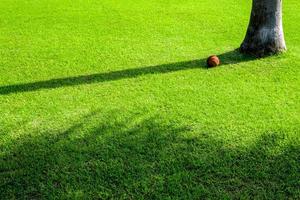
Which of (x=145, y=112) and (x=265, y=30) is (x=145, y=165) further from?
(x=265, y=30)

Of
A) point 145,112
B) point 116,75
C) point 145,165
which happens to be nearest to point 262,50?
point 116,75

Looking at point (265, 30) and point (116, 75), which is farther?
point (265, 30)

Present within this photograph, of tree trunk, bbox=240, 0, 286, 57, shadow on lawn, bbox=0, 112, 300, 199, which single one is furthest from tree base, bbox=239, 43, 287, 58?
shadow on lawn, bbox=0, 112, 300, 199

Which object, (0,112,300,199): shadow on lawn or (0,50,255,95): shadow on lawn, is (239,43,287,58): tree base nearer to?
(0,50,255,95): shadow on lawn

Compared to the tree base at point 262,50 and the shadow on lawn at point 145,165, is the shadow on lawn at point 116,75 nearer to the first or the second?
the tree base at point 262,50

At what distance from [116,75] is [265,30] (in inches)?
122

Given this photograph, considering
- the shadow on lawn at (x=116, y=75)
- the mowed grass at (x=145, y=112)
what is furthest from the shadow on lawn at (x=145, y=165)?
the shadow on lawn at (x=116, y=75)

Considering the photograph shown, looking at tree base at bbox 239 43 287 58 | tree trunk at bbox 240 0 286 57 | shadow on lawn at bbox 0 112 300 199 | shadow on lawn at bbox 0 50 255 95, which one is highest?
tree trunk at bbox 240 0 286 57

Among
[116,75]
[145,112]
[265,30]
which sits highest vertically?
[265,30]

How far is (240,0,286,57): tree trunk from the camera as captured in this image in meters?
8.00

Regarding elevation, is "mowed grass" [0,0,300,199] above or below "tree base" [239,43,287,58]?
below

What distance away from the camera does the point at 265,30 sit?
26.6 feet

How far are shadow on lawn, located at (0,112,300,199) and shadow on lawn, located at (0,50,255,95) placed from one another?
62.5 inches

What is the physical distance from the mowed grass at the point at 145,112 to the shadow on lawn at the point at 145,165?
0.5 inches
